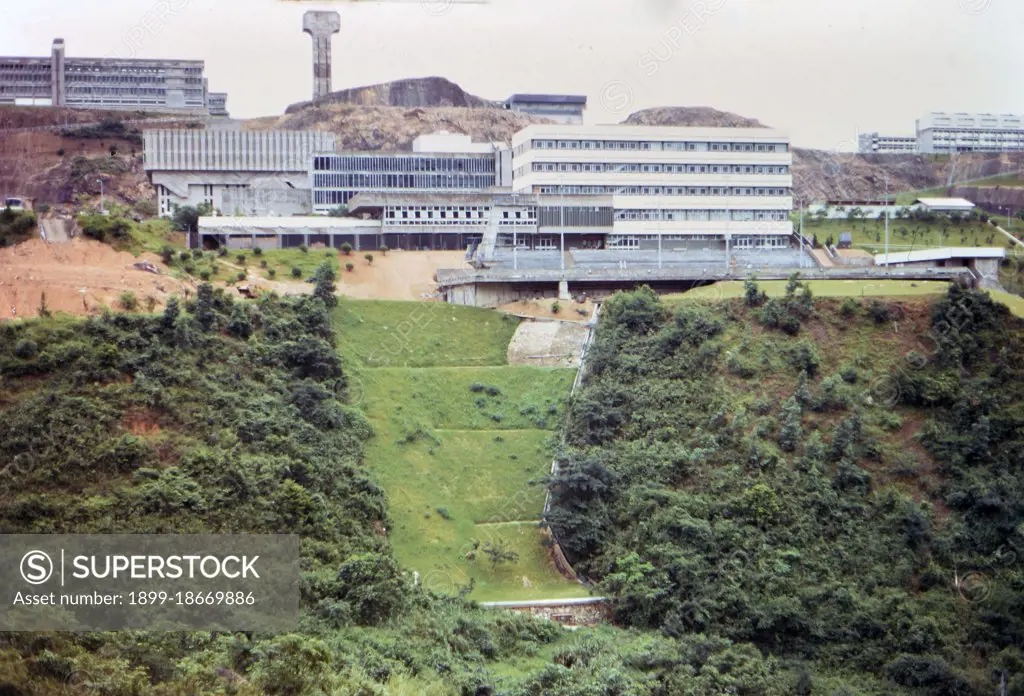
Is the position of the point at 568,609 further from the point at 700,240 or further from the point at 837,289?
the point at 700,240

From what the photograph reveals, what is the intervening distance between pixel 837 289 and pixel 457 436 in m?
17.1

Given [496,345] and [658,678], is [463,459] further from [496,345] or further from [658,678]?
[658,678]

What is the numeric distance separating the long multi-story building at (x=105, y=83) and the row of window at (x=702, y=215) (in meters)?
49.4

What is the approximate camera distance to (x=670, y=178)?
232ft

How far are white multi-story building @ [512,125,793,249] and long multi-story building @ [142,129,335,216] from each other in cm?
1621

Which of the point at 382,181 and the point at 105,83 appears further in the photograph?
the point at 105,83

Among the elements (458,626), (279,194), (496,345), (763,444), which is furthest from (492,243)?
(458,626)

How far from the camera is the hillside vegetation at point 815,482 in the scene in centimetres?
3966

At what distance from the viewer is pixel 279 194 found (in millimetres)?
78625

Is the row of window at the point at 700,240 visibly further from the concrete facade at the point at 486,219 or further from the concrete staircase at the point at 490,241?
the concrete staircase at the point at 490,241

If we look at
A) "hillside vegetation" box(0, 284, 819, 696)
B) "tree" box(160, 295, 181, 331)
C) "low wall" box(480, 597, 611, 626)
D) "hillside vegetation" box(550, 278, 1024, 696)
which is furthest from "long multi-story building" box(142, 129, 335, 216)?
"low wall" box(480, 597, 611, 626)

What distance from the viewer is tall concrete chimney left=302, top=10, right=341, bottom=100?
104 m

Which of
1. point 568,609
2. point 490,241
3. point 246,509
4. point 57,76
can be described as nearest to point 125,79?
point 57,76

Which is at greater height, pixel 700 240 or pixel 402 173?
pixel 402 173
